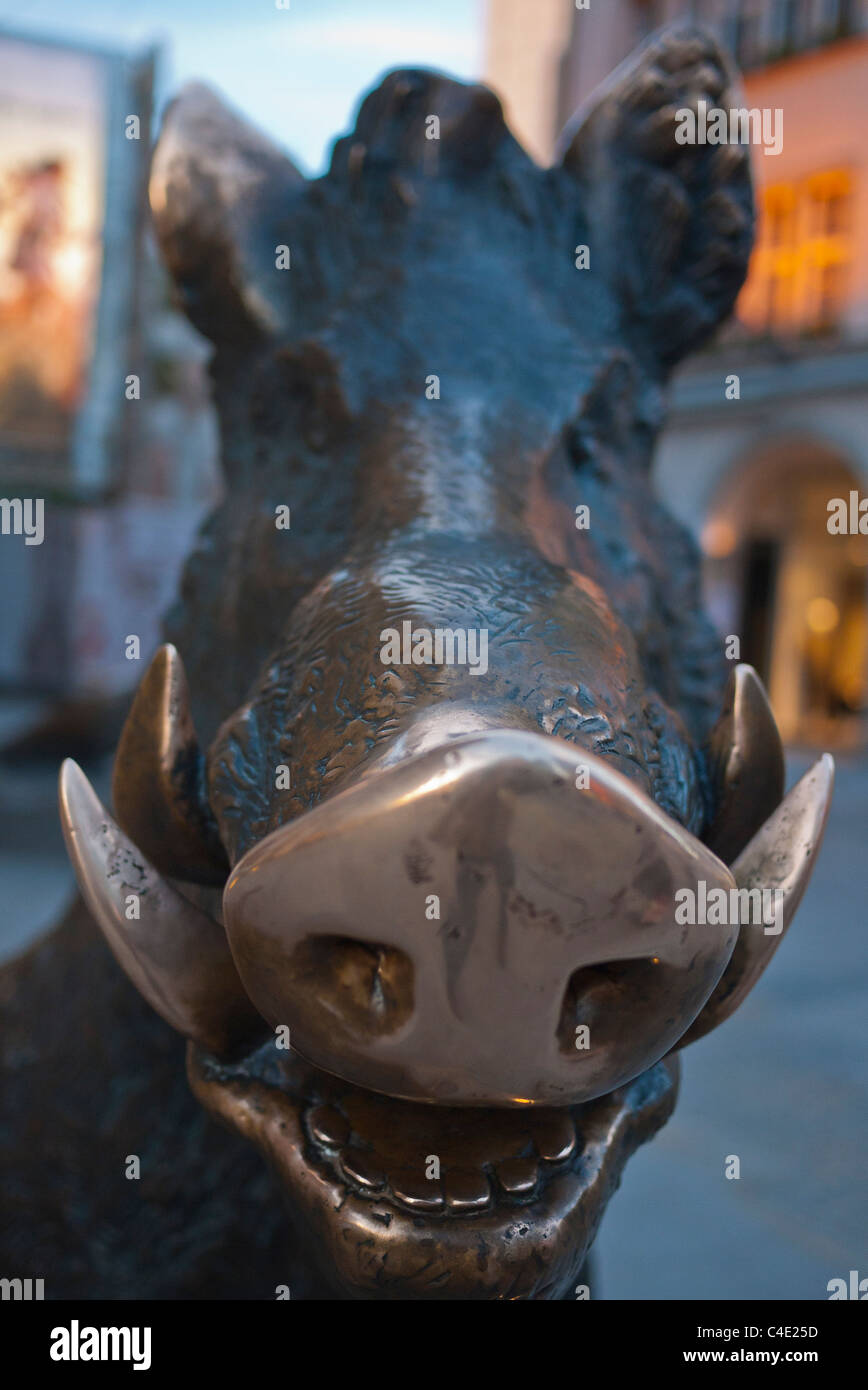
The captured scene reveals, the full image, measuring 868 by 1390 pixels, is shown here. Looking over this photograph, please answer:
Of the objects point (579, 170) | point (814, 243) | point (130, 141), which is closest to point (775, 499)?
point (814, 243)

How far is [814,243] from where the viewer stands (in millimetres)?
14391

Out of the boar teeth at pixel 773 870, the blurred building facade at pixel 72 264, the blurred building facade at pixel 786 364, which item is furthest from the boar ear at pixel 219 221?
the blurred building facade at pixel 786 364

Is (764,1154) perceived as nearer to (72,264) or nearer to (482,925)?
(482,925)

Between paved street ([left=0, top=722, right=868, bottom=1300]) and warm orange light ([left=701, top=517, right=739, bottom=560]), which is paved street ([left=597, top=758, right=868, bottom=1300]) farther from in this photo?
warm orange light ([left=701, top=517, right=739, bottom=560])

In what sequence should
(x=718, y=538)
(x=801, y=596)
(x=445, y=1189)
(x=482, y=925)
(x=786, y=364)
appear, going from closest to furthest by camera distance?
1. (x=482, y=925)
2. (x=445, y=1189)
3. (x=786, y=364)
4. (x=718, y=538)
5. (x=801, y=596)

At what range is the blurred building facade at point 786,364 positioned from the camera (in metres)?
13.9

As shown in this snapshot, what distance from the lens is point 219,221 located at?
5.15ft

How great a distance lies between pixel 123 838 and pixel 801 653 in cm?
1692

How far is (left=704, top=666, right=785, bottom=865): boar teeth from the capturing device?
1044mm

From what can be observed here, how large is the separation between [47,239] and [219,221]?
4.44 meters

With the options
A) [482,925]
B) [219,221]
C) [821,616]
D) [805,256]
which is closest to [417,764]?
[482,925]

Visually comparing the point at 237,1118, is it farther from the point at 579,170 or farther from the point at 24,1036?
the point at 579,170

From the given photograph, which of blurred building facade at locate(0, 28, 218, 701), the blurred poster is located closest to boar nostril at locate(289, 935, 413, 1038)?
blurred building facade at locate(0, 28, 218, 701)

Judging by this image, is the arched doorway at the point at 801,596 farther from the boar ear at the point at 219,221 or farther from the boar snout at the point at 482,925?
the boar snout at the point at 482,925
